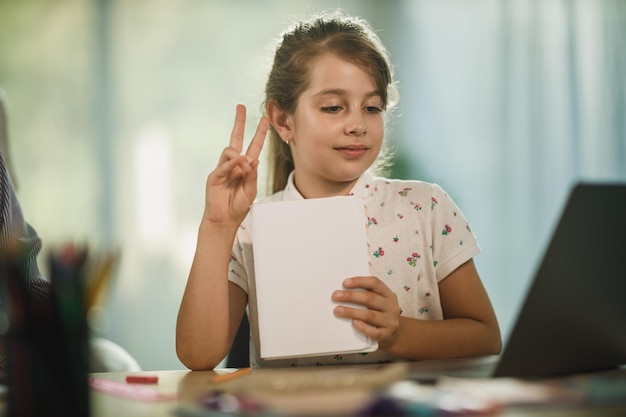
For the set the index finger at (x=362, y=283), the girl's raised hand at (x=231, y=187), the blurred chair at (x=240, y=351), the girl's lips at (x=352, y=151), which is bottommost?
the blurred chair at (x=240, y=351)

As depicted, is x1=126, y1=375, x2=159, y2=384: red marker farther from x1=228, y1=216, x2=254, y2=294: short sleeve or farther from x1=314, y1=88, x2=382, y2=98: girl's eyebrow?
x1=314, y1=88, x2=382, y2=98: girl's eyebrow

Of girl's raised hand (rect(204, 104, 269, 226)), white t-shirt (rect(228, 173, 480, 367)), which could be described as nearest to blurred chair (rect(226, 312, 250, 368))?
white t-shirt (rect(228, 173, 480, 367))

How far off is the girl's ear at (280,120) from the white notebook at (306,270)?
46cm

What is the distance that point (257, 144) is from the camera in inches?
53.1

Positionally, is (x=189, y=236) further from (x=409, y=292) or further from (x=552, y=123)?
(x=409, y=292)

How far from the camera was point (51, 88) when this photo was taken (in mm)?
3422

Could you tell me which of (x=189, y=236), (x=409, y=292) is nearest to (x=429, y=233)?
(x=409, y=292)

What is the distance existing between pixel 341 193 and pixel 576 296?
0.72 metres

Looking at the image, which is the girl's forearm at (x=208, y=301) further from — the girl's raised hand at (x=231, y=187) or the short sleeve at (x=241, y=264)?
the short sleeve at (x=241, y=264)

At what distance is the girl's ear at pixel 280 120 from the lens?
1.54 metres

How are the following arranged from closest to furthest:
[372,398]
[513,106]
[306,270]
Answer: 1. [372,398]
2. [306,270]
3. [513,106]

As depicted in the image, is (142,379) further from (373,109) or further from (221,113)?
(221,113)

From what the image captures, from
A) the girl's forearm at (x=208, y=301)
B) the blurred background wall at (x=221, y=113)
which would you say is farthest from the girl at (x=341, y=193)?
the blurred background wall at (x=221, y=113)

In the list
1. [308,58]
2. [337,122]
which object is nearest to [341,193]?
[337,122]
